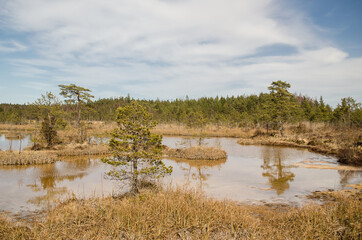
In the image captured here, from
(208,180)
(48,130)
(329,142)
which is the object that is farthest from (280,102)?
(48,130)

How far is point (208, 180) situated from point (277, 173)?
5.77 metres

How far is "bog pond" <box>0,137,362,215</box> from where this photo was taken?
36.3ft

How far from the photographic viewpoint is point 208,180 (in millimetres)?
14711

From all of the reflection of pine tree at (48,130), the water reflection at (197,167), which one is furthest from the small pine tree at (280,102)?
the reflection of pine tree at (48,130)

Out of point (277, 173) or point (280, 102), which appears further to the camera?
point (280, 102)

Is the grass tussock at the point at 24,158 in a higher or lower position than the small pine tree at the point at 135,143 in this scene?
lower

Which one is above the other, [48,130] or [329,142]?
[48,130]

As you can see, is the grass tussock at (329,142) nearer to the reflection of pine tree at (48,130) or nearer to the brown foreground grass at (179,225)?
the brown foreground grass at (179,225)

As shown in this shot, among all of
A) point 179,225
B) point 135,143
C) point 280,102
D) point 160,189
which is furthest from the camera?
point 280,102

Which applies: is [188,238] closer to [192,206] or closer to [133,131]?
[192,206]

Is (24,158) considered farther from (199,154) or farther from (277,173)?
(277,173)

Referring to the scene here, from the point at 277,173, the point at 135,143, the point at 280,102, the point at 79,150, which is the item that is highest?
the point at 280,102

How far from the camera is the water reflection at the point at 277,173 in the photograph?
1344 centimetres

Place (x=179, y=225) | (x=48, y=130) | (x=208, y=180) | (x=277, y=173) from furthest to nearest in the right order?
(x=48, y=130), (x=277, y=173), (x=208, y=180), (x=179, y=225)
